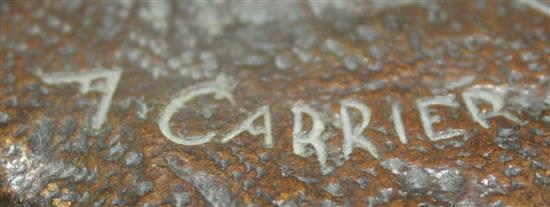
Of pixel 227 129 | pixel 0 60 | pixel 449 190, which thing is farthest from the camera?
pixel 0 60

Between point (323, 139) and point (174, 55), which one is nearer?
point (323, 139)

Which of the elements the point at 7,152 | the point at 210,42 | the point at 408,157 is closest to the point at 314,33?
the point at 210,42

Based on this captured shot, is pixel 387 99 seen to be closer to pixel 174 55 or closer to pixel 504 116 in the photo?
pixel 504 116

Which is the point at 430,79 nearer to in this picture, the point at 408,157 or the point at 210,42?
the point at 408,157

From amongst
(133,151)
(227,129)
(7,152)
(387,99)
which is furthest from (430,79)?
(7,152)

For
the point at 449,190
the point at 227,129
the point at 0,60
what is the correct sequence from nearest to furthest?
the point at 449,190 → the point at 227,129 → the point at 0,60

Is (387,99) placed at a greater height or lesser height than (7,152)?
greater
